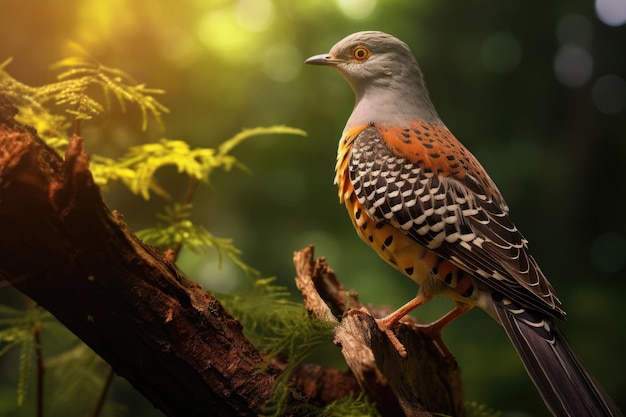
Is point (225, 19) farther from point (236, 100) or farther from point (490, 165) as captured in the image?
point (490, 165)

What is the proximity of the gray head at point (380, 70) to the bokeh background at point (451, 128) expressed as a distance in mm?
1003

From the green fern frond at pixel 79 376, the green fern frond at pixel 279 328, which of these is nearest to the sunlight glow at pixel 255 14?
the green fern frond at pixel 279 328

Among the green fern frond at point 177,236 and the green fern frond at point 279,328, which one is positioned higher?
the green fern frond at point 177,236

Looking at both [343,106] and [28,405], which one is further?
[343,106]

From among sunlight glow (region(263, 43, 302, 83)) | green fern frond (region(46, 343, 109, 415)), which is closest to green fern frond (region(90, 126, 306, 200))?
green fern frond (region(46, 343, 109, 415))

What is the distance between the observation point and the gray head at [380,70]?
107 inches

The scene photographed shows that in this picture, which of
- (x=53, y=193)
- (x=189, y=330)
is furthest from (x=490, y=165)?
(x=53, y=193)

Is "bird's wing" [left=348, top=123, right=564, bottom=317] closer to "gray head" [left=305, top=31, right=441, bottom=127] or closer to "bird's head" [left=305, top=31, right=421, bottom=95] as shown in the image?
"gray head" [left=305, top=31, right=441, bottom=127]

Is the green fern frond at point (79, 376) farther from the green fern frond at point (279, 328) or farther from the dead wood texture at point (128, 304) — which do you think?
the dead wood texture at point (128, 304)

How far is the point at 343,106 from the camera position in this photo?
3.92 meters

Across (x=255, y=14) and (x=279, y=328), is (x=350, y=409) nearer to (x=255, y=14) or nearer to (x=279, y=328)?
(x=279, y=328)

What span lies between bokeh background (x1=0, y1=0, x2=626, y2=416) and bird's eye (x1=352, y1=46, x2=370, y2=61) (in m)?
0.99

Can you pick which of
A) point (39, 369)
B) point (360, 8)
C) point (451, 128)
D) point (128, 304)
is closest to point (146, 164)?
point (39, 369)

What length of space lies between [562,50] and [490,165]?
94cm
